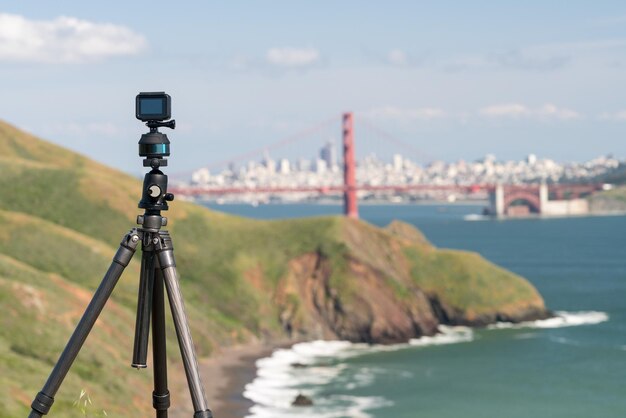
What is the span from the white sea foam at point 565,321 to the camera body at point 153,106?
89.6 meters

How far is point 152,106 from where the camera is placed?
Result: 45.1ft

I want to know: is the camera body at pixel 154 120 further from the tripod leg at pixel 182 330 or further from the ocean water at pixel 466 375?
the ocean water at pixel 466 375

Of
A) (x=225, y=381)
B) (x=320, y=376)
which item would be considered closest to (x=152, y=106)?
(x=225, y=381)

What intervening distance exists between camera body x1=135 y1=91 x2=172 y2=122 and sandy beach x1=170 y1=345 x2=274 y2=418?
159 ft

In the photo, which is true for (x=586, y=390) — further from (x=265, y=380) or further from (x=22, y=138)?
(x=22, y=138)

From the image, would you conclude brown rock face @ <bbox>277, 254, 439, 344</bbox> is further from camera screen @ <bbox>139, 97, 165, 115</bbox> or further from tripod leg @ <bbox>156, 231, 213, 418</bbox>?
camera screen @ <bbox>139, 97, 165, 115</bbox>

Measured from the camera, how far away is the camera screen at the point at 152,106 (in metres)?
13.7

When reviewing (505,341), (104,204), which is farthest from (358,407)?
(104,204)

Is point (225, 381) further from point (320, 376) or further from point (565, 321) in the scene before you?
point (565, 321)

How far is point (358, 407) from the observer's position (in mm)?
68625

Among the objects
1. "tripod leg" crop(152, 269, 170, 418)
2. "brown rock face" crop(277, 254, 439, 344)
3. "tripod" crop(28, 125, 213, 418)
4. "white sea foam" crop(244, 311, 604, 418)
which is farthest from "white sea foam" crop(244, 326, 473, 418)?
"tripod" crop(28, 125, 213, 418)

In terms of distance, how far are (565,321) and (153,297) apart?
97.2m

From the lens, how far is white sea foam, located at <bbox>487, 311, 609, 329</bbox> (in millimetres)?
103250

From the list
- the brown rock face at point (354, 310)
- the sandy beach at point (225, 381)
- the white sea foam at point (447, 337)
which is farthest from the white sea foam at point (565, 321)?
the sandy beach at point (225, 381)
